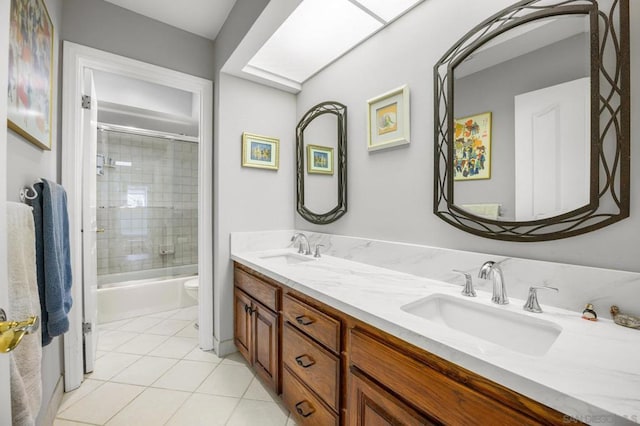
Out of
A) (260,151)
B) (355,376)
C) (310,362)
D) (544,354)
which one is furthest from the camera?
(260,151)

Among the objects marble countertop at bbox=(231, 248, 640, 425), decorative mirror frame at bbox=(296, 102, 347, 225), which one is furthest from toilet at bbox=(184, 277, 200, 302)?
marble countertop at bbox=(231, 248, 640, 425)

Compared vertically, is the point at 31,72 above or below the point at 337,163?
above

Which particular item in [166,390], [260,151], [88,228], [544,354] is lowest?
[166,390]

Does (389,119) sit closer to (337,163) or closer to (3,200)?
(337,163)

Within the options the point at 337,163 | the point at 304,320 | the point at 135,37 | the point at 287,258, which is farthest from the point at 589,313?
the point at 135,37

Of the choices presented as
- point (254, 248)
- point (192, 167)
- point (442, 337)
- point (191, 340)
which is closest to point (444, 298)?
point (442, 337)

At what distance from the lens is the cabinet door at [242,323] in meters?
1.82

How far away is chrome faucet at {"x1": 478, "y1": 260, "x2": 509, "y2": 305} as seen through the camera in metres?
0.99

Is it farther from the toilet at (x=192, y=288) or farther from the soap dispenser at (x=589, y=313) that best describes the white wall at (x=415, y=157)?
the toilet at (x=192, y=288)

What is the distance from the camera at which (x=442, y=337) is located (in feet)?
2.34

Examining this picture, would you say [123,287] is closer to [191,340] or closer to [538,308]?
[191,340]

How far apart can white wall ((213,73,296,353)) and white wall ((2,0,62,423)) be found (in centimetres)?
90

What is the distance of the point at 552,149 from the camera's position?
98 centimetres

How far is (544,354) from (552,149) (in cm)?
70
